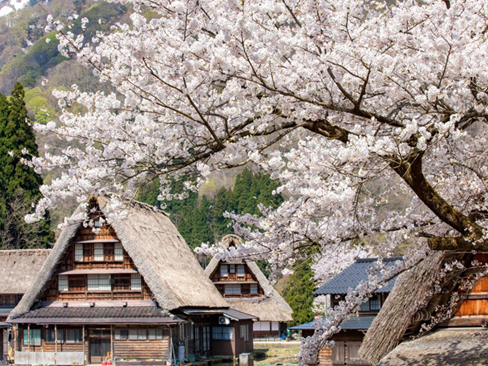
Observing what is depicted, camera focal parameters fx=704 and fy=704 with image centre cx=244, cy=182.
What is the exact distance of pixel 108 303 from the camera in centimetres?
2334

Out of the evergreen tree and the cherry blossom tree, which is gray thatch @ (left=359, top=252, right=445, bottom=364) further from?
the evergreen tree

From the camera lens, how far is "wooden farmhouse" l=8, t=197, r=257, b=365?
22359mm

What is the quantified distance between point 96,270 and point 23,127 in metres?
16.3

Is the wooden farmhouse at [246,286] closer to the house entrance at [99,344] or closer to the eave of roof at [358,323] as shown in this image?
the house entrance at [99,344]

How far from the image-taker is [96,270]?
23391 mm

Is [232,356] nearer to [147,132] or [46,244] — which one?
[46,244]

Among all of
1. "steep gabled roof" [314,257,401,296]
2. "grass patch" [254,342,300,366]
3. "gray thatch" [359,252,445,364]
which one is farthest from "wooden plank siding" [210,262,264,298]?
"gray thatch" [359,252,445,364]

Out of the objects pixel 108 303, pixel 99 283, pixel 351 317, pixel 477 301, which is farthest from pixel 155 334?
pixel 477 301

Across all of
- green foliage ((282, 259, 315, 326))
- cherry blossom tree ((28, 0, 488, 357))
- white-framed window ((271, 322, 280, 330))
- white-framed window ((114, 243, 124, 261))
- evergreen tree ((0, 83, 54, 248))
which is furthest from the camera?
white-framed window ((271, 322, 280, 330))

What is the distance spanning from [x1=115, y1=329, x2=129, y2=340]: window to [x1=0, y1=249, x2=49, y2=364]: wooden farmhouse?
22.1 feet

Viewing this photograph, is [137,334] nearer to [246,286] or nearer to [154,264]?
[154,264]

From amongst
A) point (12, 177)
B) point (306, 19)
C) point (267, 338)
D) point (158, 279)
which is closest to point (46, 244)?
point (12, 177)

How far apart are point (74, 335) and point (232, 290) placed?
12.2m

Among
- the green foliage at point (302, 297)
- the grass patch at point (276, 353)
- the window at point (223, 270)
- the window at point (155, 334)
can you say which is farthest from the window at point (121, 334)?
the green foliage at point (302, 297)
